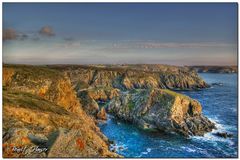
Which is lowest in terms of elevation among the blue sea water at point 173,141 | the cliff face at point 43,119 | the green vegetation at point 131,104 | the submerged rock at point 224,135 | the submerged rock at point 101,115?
the blue sea water at point 173,141

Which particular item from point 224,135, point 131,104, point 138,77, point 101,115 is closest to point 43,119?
point 224,135

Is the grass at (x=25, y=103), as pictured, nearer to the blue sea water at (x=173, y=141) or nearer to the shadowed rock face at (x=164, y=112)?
the blue sea water at (x=173, y=141)

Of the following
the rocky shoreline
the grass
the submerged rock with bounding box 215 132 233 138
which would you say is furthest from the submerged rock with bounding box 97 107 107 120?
the grass

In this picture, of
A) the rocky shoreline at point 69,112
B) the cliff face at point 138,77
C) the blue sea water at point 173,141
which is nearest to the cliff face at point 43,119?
the rocky shoreline at point 69,112

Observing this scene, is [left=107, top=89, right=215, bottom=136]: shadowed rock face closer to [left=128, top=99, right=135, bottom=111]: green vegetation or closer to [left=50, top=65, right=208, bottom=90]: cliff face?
[left=128, top=99, right=135, bottom=111]: green vegetation

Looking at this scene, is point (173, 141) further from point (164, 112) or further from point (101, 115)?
point (101, 115)

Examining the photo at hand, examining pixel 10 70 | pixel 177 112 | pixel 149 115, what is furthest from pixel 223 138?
pixel 10 70
